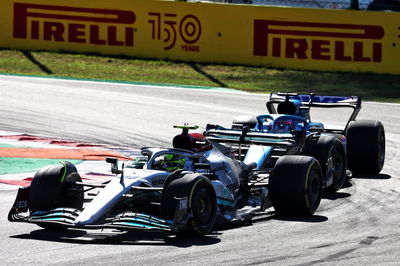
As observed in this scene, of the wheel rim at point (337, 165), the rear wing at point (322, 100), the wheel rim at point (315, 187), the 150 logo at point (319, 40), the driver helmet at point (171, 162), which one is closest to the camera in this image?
the driver helmet at point (171, 162)

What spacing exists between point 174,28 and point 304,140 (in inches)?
587

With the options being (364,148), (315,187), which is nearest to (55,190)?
(315,187)

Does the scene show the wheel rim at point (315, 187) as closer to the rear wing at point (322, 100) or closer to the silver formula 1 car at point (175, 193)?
the silver formula 1 car at point (175, 193)

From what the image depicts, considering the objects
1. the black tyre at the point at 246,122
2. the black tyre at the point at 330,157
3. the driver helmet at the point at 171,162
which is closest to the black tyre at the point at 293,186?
the driver helmet at the point at 171,162

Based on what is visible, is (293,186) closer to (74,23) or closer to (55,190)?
Answer: (55,190)

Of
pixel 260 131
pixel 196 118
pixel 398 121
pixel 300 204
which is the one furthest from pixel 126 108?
pixel 300 204

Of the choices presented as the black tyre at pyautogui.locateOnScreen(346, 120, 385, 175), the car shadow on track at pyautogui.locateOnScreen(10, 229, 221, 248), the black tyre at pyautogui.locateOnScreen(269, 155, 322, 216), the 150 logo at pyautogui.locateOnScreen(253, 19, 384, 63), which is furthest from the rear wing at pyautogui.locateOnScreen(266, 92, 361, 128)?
the 150 logo at pyautogui.locateOnScreen(253, 19, 384, 63)

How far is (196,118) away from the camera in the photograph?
2064 cm

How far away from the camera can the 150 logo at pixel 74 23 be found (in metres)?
27.8

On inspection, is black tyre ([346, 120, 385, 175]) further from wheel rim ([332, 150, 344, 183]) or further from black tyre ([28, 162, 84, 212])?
black tyre ([28, 162, 84, 212])

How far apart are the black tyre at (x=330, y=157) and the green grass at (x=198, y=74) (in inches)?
472

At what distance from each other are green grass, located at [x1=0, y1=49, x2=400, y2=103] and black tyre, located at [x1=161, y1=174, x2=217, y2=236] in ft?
51.6

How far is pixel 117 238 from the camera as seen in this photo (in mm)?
10078

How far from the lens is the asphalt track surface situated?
9.17 meters
